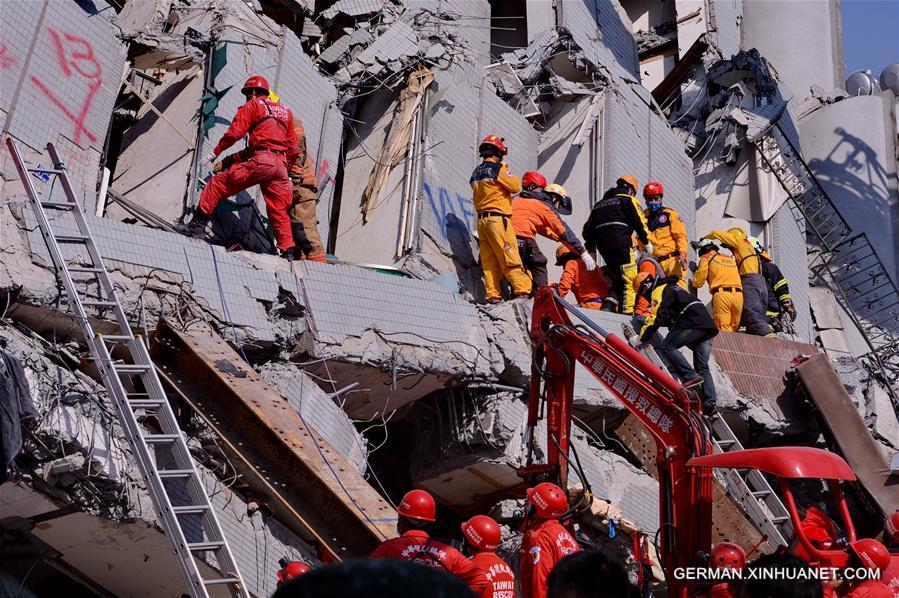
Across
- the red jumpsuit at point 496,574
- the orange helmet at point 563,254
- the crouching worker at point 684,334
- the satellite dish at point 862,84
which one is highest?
the satellite dish at point 862,84

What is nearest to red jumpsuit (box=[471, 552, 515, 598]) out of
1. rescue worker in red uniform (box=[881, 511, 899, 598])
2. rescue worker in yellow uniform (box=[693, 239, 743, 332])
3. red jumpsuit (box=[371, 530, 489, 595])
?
red jumpsuit (box=[371, 530, 489, 595])

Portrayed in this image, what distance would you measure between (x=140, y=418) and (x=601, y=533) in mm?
4742

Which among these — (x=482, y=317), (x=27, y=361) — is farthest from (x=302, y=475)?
(x=482, y=317)

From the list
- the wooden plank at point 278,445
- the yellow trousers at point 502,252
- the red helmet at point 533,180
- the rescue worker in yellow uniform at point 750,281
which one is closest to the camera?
the wooden plank at point 278,445

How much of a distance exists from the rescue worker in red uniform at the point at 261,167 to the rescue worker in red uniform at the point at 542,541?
168 inches

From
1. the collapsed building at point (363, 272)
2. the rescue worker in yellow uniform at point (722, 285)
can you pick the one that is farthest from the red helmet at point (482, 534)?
the rescue worker in yellow uniform at point (722, 285)

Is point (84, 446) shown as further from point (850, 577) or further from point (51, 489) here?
point (850, 577)

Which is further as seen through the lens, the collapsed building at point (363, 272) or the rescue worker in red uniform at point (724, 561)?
the collapsed building at point (363, 272)

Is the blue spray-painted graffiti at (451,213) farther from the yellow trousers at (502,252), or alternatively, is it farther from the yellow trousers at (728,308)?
the yellow trousers at (728,308)

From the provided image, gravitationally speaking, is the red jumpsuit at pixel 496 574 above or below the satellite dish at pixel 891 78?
below

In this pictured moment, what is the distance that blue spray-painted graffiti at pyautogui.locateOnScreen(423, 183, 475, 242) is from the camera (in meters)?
13.7

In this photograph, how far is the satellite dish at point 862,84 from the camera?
74.5 feet

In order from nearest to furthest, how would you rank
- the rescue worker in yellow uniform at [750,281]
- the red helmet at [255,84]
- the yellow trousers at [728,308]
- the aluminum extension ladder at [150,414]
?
the aluminum extension ladder at [150,414] < the red helmet at [255,84] < the yellow trousers at [728,308] < the rescue worker in yellow uniform at [750,281]

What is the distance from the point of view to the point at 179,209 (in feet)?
40.1
